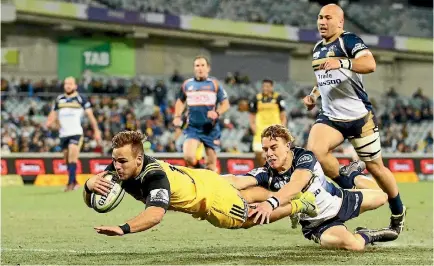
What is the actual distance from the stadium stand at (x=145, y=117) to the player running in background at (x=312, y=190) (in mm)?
16031

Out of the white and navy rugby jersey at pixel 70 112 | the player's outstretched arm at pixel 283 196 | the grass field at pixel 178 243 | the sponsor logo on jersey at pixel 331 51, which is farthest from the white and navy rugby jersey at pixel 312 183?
the white and navy rugby jersey at pixel 70 112

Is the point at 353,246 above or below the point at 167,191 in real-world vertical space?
below

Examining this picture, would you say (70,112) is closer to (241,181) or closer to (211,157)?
(211,157)

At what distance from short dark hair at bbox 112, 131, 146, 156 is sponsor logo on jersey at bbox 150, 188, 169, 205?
12.5 inches

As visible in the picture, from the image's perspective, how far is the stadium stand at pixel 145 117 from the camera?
82.3 ft

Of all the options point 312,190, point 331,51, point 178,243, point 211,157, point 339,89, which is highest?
point 331,51

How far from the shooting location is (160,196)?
6.71 metres

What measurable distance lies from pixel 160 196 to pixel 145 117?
71.6 feet

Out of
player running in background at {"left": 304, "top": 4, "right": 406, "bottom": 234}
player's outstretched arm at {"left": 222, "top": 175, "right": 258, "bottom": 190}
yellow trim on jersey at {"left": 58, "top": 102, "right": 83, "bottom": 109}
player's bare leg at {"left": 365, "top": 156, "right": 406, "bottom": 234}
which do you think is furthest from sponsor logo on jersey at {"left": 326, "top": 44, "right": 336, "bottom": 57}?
yellow trim on jersey at {"left": 58, "top": 102, "right": 83, "bottom": 109}

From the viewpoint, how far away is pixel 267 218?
6.87 meters

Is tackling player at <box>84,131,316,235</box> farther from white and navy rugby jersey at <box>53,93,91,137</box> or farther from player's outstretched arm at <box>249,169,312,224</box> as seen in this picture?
white and navy rugby jersey at <box>53,93,91,137</box>

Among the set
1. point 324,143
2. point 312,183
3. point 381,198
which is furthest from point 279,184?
point 324,143

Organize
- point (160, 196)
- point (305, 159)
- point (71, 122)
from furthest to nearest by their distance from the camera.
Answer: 1. point (71, 122)
2. point (305, 159)
3. point (160, 196)

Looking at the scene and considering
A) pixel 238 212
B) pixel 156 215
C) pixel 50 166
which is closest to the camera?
pixel 156 215
